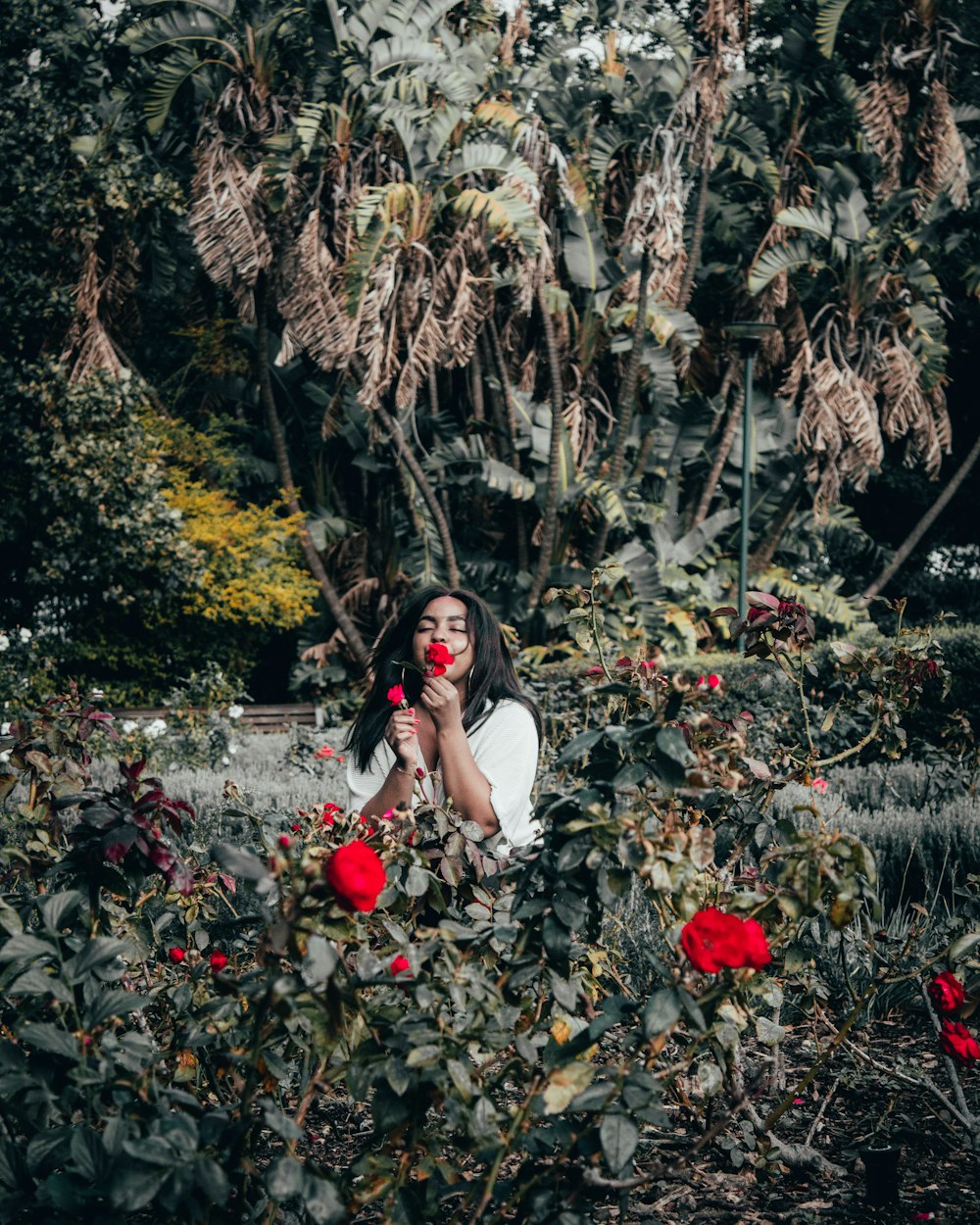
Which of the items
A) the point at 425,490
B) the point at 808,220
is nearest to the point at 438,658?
the point at 425,490

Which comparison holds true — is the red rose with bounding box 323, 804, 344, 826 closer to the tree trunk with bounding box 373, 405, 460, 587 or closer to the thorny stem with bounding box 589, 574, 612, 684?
the thorny stem with bounding box 589, 574, 612, 684

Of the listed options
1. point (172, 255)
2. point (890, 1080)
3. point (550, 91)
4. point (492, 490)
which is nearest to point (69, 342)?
point (172, 255)

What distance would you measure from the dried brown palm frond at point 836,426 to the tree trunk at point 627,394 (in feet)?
7.22

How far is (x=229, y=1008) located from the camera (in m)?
1.66

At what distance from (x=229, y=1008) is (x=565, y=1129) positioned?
20.6 inches

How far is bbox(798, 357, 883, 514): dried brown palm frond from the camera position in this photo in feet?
42.6

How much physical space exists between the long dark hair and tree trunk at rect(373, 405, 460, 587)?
9.08 m

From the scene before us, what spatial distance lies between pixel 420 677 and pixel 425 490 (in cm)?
942

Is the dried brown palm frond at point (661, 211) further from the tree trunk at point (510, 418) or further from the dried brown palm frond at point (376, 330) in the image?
the dried brown palm frond at point (376, 330)

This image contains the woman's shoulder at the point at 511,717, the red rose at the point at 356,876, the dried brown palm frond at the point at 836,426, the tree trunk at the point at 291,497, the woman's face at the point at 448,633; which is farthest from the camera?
the dried brown palm frond at the point at 836,426

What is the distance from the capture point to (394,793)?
248cm

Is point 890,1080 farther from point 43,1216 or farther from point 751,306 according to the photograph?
point 751,306

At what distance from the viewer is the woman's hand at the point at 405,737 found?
2.31m

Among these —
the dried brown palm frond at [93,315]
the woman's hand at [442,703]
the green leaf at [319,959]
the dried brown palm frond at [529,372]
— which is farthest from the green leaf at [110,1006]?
the dried brown palm frond at [529,372]
